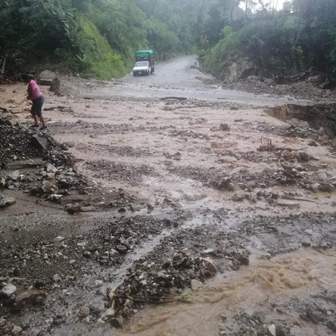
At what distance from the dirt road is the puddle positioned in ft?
0.05

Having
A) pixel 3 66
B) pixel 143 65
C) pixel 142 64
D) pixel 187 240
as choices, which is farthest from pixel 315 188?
pixel 142 64

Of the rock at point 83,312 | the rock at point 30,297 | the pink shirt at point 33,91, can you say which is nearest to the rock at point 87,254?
the rock at point 30,297

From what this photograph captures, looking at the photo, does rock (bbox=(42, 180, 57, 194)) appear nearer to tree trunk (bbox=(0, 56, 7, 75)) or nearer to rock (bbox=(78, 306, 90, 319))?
rock (bbox=(78, 306, 90, 319))

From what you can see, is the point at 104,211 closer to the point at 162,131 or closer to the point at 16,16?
the point at 162,131

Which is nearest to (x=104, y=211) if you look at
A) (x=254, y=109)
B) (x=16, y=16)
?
(x=254, y=109)

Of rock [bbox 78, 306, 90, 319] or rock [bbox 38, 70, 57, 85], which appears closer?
rock [bbox 78, 306, 90, 319]

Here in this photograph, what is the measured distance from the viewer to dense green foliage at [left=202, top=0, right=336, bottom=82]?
26.9 metres

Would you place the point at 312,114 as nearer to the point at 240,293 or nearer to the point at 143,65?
the point at 240,293

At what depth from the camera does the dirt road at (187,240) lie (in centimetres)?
491

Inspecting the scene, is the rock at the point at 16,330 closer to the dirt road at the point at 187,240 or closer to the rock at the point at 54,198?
the dirt road at the point at 187,240

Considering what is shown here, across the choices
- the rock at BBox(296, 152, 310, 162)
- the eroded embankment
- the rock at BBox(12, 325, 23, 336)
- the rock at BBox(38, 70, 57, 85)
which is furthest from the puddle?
the rock at BBox(38, 70, 57, 85)

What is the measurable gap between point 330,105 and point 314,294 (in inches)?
590

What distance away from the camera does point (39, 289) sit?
5.17m

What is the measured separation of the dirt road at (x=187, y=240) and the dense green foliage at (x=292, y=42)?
17.0m
